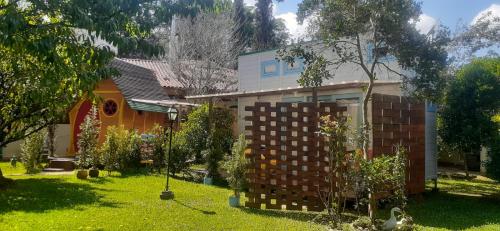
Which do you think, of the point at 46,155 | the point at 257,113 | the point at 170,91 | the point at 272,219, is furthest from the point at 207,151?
the point at 170,91

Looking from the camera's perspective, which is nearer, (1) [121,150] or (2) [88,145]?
(2) [88,145]

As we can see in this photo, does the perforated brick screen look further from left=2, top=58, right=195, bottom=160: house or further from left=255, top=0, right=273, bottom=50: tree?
left=255, top=0, right=273, bottom=50: tree

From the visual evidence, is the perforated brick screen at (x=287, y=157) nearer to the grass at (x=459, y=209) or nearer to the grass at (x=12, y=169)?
the grass at (x=459, y=209)

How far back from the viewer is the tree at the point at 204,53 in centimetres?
2536

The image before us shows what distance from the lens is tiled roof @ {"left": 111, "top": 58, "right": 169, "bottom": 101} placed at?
19047mm

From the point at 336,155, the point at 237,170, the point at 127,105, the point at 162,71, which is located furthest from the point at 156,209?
the point at 162,71

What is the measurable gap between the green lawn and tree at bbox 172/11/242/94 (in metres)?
13.3

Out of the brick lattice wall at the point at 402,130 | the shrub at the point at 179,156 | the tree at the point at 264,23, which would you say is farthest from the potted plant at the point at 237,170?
the tree at the point at 264,23

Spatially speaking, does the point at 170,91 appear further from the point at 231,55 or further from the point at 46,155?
the point at 46,155

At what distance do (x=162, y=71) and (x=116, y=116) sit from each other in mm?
8190

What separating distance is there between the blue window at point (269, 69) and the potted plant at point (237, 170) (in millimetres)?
8539

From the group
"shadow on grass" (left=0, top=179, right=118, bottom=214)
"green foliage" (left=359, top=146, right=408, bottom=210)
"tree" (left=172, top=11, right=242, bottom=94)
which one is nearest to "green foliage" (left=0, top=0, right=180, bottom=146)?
"shadow on grass" (left=0, top=179, right=118, bottom=214)

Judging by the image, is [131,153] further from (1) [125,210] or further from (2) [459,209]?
(2) [459,209]

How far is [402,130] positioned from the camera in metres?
10.1
